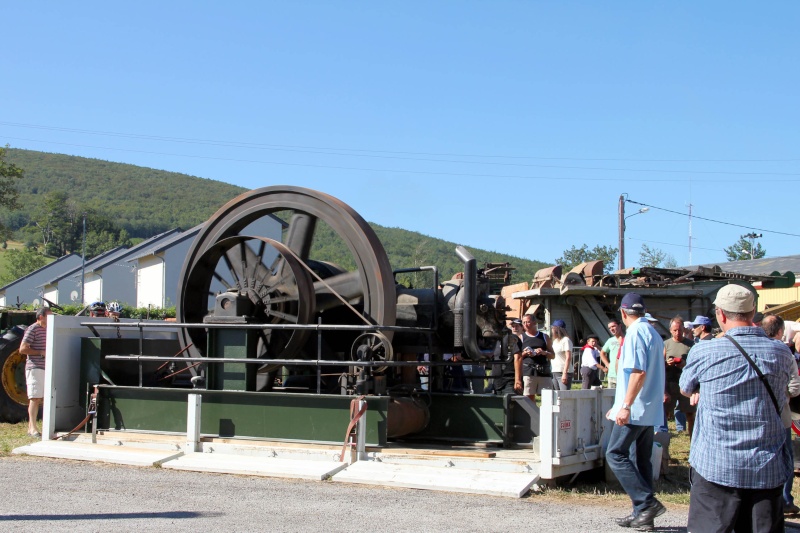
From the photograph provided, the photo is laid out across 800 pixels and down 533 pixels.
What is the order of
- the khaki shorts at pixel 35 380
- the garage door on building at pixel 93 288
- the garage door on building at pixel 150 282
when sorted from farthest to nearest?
the garage door on building at pixel 93 288
the garage door on building at pixel 150 282
the khaki shorts at pixel 35 380

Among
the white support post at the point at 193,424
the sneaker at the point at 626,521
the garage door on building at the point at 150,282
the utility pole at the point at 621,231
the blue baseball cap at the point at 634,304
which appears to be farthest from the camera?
the garage door on building at the point at 150,282

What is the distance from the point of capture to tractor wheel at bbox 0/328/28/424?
11352 millimetres

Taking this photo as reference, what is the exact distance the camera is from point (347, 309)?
946cm

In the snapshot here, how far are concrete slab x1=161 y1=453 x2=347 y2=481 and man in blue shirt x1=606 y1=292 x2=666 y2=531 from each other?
2.52m

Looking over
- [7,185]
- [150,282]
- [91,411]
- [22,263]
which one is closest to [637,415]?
[91,411]

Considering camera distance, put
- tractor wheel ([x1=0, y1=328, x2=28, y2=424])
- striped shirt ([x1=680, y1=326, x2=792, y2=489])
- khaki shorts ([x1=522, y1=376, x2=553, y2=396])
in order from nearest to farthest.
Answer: striped shirt ([x1=680, y1=326, x2=792, y2=489])
khaki shorts ([x1=522, y1=376, x2=553, y2=396])
tractor wheel ([x1=0, y1=328, x2=28, y2=424])

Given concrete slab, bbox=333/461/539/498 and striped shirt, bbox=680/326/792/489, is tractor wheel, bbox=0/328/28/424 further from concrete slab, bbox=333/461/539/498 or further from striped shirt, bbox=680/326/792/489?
striped shirt, bbox=680/326/792/489

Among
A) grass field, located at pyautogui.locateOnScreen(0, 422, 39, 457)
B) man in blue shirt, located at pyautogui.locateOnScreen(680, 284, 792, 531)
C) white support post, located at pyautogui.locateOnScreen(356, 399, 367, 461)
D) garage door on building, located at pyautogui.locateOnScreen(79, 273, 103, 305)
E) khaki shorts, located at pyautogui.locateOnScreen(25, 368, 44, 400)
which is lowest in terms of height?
grass field, located at pyautogui.locateOnScreen(0, 422, 39, 457)

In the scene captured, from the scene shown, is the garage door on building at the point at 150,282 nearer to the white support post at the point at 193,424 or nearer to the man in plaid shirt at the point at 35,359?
the man in plaid shirt at the point at 35,359

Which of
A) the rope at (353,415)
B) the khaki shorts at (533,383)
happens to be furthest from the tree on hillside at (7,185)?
the rope at (353,415)

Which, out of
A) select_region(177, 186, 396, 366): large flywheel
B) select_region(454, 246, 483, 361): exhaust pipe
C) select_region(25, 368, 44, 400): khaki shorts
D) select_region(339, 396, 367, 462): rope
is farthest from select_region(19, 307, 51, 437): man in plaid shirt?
select_region(454, 246, 483, 361): exhaust pipe

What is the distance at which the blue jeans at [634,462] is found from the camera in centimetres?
569

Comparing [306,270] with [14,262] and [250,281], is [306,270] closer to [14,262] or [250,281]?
[250,281]

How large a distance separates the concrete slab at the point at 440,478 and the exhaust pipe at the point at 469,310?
149 cm
